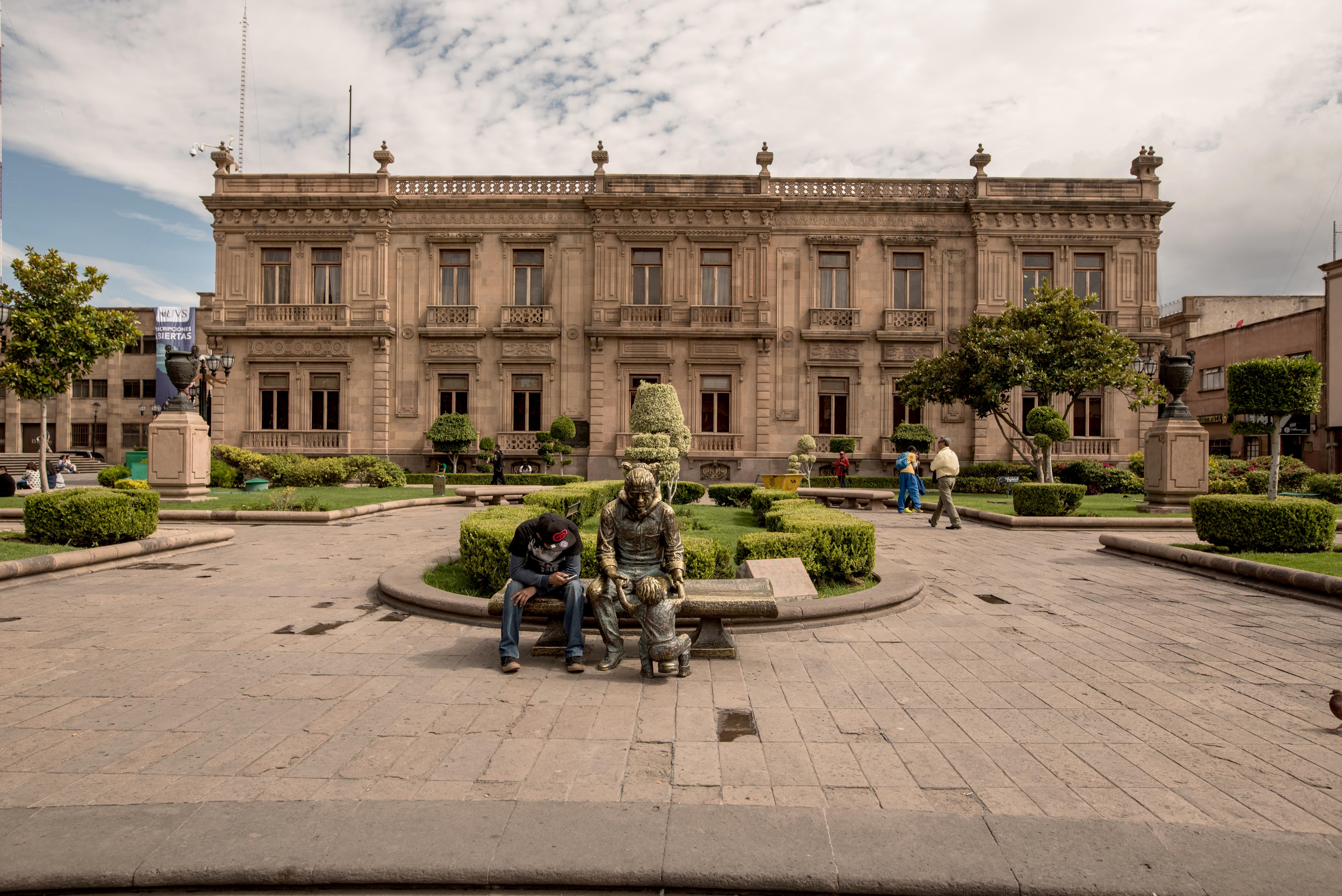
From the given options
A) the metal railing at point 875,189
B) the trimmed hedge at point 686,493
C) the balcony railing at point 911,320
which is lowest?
the trimmed hedge at point 686,493

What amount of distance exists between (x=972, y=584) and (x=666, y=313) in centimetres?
2048

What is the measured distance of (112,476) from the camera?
64.3 feet

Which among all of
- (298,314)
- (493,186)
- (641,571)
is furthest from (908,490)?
(298,314)

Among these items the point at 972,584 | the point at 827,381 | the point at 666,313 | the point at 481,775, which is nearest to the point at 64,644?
the point at 481,775

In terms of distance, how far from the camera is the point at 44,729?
3.94m

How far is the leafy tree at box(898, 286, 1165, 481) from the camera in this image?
19.5 meters

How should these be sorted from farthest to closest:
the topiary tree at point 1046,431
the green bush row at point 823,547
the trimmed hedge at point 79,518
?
the topiary tree at point 1046,431, the trimmed hedge at point 79,518, the green bush row at point 823,547

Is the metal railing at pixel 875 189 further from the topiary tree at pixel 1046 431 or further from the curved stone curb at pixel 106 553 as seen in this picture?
the curved stone curb at pixel 106 553


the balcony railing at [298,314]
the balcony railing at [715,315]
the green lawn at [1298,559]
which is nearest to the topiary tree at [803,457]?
the balcony railing at [715,315]

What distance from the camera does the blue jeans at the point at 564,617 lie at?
16.7 ft

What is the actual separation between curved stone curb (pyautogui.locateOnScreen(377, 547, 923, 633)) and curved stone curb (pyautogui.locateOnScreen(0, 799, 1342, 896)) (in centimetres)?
261

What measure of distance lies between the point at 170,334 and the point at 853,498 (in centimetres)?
4315

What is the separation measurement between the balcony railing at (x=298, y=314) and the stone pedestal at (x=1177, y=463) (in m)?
26.6

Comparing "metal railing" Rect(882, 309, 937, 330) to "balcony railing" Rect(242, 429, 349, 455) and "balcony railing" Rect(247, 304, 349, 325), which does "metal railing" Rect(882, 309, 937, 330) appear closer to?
"balcony railing" Rect(247, 304, 349, 325)
